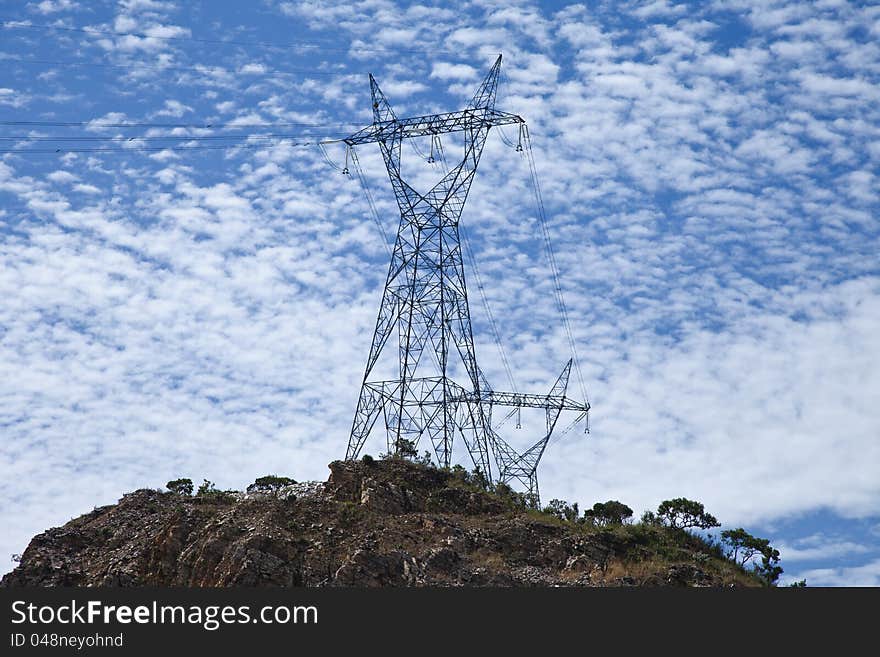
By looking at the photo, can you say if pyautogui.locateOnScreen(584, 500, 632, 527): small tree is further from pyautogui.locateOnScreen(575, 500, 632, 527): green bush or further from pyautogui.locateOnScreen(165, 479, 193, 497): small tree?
pyautogui.locateOnScreen(165, 479, 193, 497): small tree

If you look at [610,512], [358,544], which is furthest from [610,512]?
[358,544]

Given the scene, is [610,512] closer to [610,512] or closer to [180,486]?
[610,512]

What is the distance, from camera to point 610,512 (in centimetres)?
7556

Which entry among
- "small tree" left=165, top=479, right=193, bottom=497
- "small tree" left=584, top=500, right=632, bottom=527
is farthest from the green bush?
"small tree" left=165, top=479, right=193, bottom=497

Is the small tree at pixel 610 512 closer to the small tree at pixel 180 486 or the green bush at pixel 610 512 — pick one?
the green bush at pixel 610 512

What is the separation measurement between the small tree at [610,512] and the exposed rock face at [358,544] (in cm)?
463

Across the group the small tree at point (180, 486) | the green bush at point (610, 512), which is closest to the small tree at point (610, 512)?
the green bush at point (610, 512)

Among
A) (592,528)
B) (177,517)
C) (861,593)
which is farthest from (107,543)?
(861,593)

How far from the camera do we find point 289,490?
73688 millimetres

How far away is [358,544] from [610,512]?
1885 cm

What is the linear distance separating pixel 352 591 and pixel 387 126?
35.5m

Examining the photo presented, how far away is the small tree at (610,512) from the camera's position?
2921 inches

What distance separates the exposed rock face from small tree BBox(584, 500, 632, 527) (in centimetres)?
463

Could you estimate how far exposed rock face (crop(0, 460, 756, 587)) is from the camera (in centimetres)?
→ 5972
